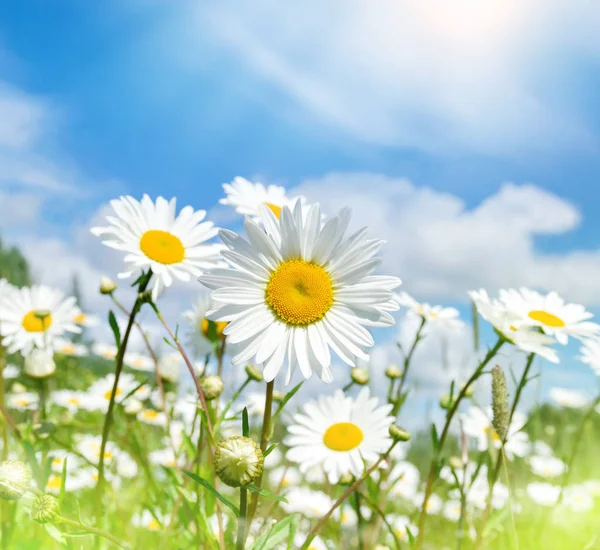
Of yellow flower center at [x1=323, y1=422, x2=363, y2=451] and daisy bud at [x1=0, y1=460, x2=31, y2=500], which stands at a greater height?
yellow flower center at [x1=323, y1=422, x2=363, y2=451]

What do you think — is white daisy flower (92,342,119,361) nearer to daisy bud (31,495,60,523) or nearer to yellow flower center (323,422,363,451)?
yellow flower center (323,422,363,451)

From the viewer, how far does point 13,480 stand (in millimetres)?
1387

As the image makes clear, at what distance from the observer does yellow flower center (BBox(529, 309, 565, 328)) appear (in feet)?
7.15

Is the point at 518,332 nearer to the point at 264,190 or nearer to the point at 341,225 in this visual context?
the point at 341,225

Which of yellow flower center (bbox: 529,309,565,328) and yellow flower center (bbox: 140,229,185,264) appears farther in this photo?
yellow flower center (bbox: 529,309,565,328)

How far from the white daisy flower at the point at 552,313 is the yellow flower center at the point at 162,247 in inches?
40.7

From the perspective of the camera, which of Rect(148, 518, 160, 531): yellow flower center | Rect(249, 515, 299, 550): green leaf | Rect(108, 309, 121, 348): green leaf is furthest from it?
Rect(148, 518, 160, 531): yellow flower center

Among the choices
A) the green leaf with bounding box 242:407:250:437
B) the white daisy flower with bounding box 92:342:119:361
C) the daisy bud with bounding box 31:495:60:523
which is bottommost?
the daisy bud with bounding box 31:495:60:523

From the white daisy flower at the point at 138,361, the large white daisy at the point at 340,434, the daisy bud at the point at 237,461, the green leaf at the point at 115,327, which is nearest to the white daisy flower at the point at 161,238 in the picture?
the green leaf at the point at 115,327

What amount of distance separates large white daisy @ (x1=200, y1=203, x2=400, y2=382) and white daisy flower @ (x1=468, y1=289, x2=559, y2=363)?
0.53 meters

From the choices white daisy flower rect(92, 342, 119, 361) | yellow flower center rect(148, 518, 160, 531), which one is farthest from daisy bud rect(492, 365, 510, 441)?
white daisy flower rect(92, 342, 119, 361)

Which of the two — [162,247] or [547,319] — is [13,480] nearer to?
[162,247]

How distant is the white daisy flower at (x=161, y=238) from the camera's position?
188 cm

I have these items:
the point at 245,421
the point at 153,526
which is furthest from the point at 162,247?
the point at 153,526
